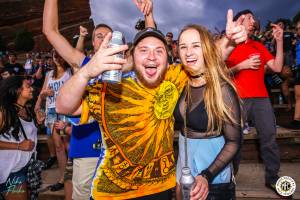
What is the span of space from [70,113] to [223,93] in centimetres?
113

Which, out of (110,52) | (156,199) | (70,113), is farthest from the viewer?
(156,199)

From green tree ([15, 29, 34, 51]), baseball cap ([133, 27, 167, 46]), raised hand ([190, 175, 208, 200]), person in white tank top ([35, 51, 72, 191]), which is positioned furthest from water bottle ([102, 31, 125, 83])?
green tree ([15, 29, 34, 51])

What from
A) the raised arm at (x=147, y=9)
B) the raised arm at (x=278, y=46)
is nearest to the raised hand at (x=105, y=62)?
the raised arm at (x=147, y=9)

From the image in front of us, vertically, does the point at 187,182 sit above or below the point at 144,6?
below

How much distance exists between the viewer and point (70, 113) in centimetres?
204

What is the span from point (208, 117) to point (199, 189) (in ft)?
1.76

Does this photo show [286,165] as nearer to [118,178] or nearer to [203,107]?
[203,107]

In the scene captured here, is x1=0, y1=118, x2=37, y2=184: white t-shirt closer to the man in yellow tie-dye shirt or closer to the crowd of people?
the crowd of people

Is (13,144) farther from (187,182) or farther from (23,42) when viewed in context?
(23,42)

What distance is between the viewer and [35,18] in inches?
1937

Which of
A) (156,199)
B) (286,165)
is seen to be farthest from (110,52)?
(286,165)

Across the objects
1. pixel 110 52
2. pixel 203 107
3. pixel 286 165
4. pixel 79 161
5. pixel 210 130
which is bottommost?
pixel 286 165

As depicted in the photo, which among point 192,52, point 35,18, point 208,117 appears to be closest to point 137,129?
point 208,117

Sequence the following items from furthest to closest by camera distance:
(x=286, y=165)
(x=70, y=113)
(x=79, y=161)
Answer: (x=286, y=165), (x=79, y=161), (x=70, y=113)
